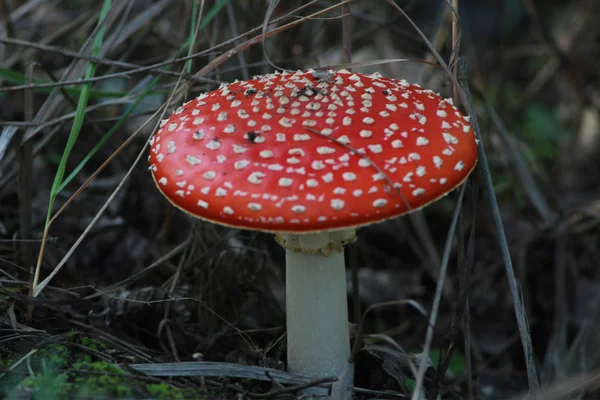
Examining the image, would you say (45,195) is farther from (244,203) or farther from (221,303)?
(244,203)

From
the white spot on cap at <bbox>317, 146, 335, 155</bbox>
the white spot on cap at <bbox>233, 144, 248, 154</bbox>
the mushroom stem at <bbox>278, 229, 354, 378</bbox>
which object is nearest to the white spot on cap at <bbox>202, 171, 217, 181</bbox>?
the white spot on cap at <bbox>233, 144, 248, 154</bbox>

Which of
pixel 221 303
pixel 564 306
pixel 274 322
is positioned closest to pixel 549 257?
pixel 564 306

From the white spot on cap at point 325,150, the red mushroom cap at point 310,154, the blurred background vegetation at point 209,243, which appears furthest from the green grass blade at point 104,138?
the white spot on cap at point 325,150

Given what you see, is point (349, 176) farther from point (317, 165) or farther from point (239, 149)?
point (239, 149)

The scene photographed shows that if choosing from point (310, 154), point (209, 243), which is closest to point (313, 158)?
point (310, 154)

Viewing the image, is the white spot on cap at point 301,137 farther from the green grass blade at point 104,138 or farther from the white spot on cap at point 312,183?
the green grass blade at point 104,138
